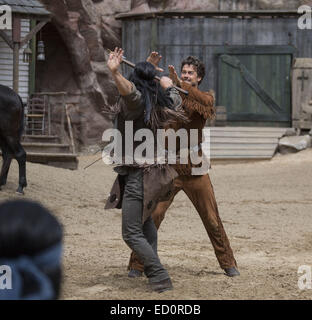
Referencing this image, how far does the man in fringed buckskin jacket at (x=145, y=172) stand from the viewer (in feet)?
14.7

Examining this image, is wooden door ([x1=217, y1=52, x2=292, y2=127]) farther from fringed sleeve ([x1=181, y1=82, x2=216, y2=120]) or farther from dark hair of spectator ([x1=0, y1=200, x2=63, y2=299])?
dark hair of spectator ([x1=0, y1=200, x2=63, y2=299])

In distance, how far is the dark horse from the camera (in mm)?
9969

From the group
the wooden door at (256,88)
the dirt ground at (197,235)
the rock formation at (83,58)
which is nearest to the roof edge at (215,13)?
the wooden door at (256,88)

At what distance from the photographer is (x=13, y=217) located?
1.38 m

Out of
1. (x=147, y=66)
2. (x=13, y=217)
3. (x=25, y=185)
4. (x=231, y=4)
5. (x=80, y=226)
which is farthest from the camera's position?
(x=231, y=4)

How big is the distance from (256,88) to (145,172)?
13311mm

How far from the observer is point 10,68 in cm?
1742

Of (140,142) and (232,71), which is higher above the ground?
(232,71)

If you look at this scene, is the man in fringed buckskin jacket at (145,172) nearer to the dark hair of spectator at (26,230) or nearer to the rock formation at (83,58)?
the dark hair of spectator at (26,230)

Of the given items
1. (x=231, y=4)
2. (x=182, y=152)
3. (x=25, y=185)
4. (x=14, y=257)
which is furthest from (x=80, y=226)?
(x=231, y=4)

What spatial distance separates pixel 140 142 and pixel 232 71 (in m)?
13.2

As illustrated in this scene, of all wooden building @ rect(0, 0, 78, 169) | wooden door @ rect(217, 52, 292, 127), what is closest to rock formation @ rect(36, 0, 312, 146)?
wooden building @ rect(0, 0, 78, 169)

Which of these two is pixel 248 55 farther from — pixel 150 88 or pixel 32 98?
pixel 150 88

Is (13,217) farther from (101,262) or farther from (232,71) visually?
(232,71)
